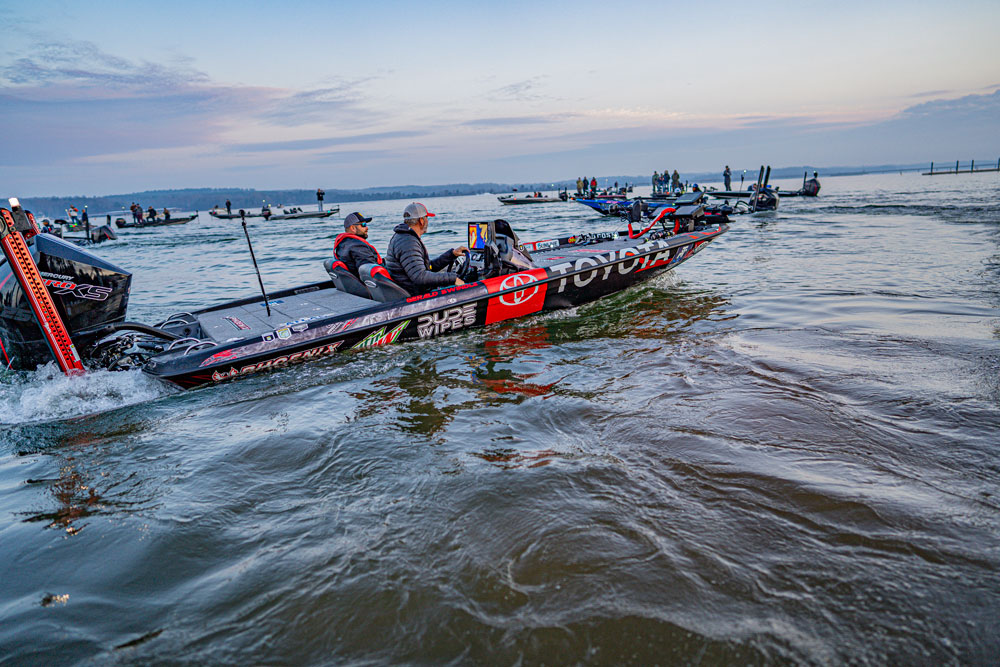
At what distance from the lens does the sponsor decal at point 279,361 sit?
20.2ft

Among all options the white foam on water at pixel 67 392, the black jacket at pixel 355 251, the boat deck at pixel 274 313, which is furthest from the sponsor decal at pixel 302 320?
the white foam on water at pixel 67 392

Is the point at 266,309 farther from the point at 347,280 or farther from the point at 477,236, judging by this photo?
the point at 477,236

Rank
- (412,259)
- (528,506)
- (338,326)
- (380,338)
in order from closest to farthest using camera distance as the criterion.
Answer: (528,506)
(338,326)
(380,338)
(412,259)

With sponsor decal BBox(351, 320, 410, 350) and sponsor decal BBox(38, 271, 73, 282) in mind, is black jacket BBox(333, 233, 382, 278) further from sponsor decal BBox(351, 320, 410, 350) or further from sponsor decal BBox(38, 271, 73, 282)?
sponsor decal BBox(38, 271, 73, 282)

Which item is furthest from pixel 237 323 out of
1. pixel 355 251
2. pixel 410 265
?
pixel 410 265

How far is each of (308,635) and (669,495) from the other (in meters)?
2.34

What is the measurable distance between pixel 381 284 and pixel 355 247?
0.88 m

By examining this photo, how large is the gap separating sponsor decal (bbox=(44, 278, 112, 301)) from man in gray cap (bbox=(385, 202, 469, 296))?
3.42 meters

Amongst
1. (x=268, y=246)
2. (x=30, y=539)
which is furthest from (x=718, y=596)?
(x=268, y=246)

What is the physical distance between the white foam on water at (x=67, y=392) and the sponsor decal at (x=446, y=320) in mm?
3221

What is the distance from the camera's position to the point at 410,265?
7301 mm

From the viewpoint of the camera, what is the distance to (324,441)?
463 cm

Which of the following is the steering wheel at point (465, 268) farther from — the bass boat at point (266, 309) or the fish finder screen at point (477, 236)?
the fish finder screen at point (477, 236)

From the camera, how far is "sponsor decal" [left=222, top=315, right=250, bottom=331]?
6.96 metres
